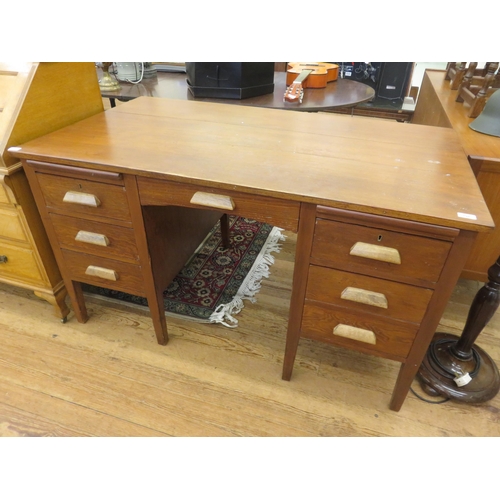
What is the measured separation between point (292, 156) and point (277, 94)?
3.77ft

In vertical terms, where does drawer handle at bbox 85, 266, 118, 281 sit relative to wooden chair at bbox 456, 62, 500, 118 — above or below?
below

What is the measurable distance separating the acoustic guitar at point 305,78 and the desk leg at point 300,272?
1179 mm

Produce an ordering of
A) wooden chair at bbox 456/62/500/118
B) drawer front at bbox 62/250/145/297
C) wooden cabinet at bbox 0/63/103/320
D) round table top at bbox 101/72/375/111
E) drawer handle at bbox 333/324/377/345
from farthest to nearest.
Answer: round table top at bbox 101/72/375/111 → wooden chair at bbox 456/62/500/118 → drawer front at bbox 62/250/145/297 → wooden cabinet at bbox 0/63/103/320 → drawer handle at bbox 333/324/377/345

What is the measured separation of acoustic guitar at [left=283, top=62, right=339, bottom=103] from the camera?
188cm

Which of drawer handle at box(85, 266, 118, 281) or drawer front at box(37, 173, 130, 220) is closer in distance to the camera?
drawer front at box(37, 173, 130, 220)

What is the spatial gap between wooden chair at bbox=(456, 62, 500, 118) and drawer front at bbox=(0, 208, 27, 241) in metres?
1.79

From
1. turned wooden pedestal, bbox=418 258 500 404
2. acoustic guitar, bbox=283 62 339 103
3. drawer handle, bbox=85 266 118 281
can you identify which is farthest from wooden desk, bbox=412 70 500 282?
drawer handle, bbox=85 266 118 281

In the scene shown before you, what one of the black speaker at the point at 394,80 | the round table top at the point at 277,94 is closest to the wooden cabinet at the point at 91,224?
the round table top at the point at 277,94

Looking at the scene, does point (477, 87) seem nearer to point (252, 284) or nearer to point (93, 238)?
point (252, 284)

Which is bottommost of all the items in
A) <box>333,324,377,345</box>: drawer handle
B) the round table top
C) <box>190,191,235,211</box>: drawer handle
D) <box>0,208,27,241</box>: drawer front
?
<box>333,324,377,345</box>: drawer handle

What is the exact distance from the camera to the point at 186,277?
1762mm

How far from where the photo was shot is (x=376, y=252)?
0.88 meters

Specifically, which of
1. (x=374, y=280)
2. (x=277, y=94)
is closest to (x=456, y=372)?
(x=374, y=280)

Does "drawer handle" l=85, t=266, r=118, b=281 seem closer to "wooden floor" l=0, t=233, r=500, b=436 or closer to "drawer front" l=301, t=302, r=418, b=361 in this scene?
"wooden floor" l=0, t=233, r=500, b=436
